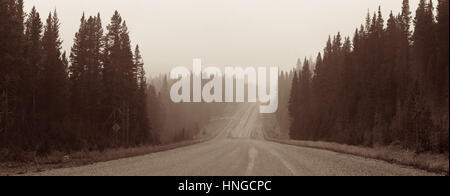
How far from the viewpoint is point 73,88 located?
52312mm

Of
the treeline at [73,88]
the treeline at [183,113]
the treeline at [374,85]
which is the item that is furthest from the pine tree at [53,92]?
the treeline at [183,113]

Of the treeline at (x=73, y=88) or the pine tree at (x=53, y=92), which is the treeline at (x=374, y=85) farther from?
the pine tree at (x=53, y=92)

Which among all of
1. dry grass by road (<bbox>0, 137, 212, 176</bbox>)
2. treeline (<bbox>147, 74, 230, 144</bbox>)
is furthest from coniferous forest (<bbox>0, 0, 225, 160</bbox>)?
treeline (<bbox>147, 74, 230, 144</bbox>)

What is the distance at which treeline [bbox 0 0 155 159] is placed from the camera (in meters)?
34.2

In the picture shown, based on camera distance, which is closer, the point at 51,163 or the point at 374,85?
the point at 51,163

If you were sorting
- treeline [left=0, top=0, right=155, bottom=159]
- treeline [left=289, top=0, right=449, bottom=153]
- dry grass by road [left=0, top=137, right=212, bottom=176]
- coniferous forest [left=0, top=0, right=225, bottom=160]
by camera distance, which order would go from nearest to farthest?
dry grass by road [left=0, top=137, right=212, bottom=176] < coniferous forest [left=0, top=0, right=225, bottom=160] < treeline [left=0, top=0, right=155, bottom=159] < treeline [left=289, top=0, right=449, bottom=153]

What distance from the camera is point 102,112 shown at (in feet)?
160

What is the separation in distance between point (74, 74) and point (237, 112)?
364ft

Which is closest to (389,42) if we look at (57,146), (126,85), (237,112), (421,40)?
(421,40)

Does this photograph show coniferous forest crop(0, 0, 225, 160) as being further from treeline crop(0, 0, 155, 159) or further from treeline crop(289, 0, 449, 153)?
treeline crop(289, 0, 449, 153)
